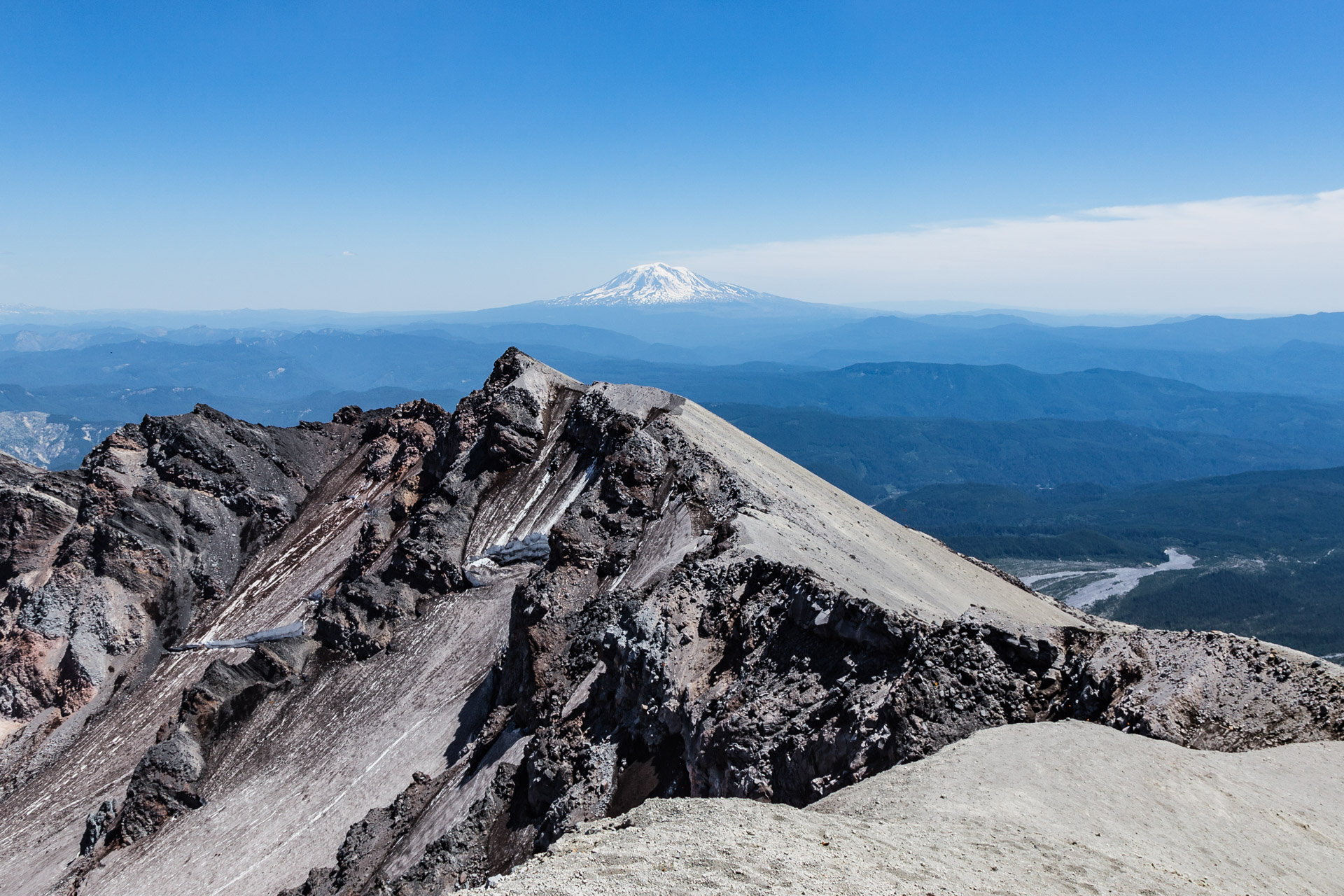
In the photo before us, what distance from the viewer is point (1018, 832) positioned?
12.5 meters

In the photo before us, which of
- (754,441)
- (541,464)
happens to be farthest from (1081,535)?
(541,464)

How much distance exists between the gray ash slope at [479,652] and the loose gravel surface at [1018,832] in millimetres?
1395

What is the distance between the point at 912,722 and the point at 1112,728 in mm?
4179

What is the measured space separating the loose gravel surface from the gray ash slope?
1.39m

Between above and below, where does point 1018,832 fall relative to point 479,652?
above

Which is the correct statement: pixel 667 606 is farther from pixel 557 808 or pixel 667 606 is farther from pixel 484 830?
pixel 484 830

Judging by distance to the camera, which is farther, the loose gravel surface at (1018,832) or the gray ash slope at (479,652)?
the gray ash slope at (479,652)

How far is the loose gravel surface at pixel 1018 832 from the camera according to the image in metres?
10.9

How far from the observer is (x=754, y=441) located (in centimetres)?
5409

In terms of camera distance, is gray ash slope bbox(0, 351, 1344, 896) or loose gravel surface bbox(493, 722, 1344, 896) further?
gray ash slope bbox(0, 351, 1344, 896)

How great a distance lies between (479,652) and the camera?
3834cm

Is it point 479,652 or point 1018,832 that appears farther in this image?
point 479,652

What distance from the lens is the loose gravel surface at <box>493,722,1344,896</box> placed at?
10.9 m

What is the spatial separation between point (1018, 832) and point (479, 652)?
30513mm
